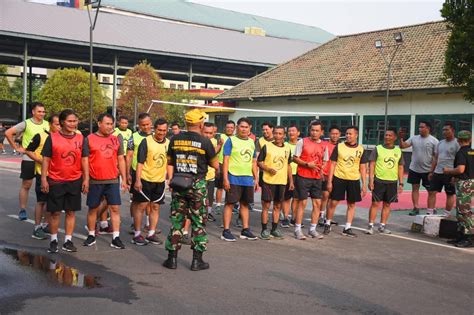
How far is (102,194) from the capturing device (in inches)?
300

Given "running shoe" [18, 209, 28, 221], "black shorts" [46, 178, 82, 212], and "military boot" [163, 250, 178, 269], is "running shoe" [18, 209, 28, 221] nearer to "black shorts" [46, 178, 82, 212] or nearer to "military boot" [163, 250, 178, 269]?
"black shorts" [46, 178, 82, 212]

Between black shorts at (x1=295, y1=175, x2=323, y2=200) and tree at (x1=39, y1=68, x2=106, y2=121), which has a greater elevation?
tree at (x1=39, y1=68, x2=106, y2=121)

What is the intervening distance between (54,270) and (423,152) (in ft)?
28.4

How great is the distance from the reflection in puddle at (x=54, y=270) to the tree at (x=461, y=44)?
8.54 metres

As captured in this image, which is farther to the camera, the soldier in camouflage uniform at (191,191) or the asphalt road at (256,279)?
the soldier in camouflage uniform at (191,191)

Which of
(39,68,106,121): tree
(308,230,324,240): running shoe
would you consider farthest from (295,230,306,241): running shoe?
(39,68,106,121): tree

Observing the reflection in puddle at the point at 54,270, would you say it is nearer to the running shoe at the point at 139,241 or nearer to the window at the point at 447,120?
Result: the running shoe at the point at 139,241

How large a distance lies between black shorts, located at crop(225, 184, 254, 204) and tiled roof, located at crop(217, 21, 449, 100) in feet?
58.2

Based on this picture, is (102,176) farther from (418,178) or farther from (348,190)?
(418,178)

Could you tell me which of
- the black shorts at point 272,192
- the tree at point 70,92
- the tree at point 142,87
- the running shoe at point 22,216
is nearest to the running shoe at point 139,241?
the black shorts at point 272,192

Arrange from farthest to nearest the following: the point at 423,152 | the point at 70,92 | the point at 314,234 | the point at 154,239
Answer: the point at 70,92 < the point at 423,152 < the point at 314,234 < the point at 154,239

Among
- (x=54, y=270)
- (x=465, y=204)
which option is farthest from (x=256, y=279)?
(x=465, y=204)

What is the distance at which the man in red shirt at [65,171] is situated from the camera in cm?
712

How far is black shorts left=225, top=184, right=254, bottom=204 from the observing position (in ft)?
28.2
